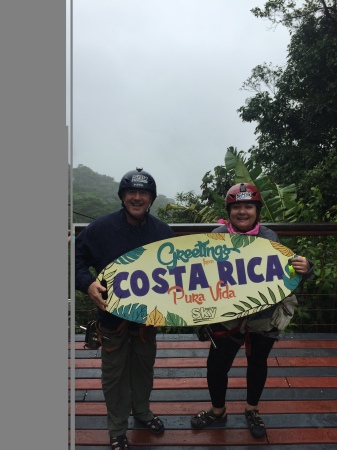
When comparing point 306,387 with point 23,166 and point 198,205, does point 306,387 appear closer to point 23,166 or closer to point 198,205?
point 23,166

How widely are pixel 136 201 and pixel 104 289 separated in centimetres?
39

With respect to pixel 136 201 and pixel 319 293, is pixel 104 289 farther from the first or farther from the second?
pixel 319 293

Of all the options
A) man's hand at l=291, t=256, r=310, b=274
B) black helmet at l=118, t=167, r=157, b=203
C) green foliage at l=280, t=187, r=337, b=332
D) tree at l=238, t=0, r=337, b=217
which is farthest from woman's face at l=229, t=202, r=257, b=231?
tree at l=238, t=0, r=337, b=217

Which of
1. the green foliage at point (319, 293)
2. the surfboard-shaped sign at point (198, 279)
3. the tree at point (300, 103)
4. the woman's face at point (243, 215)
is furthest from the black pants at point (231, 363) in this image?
the tree at point (300, 103)

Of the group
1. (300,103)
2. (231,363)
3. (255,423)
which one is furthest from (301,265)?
(300,103)

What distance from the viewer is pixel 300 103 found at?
12.8m

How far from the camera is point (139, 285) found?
175 cm

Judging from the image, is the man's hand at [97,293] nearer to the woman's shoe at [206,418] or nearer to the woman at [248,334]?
the woman at [248,334]

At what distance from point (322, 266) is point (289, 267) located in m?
1.58

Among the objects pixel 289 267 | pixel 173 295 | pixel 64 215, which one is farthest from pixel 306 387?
pixel 64 215

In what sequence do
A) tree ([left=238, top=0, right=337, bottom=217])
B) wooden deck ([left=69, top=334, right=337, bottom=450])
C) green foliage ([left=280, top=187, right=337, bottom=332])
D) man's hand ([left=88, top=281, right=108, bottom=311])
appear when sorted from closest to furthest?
1. man's hand ([left=88, top=281, right=108, bottom=311])
2. wooden deck ([left=69, top=334, right=337, bottom=450])
3. green foliage ([left=280, top=187, right=337, bottom=332])
4. tree ([left=238, top=0, right=337, bottom=217])

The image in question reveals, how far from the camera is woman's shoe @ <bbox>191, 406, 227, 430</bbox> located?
6.73ft

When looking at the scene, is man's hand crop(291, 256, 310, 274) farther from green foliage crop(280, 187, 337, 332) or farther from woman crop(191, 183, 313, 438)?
green foliage crop(280, 187, 337, 332)

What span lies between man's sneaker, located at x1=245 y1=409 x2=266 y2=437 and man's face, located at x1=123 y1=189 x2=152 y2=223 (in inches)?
46.8
